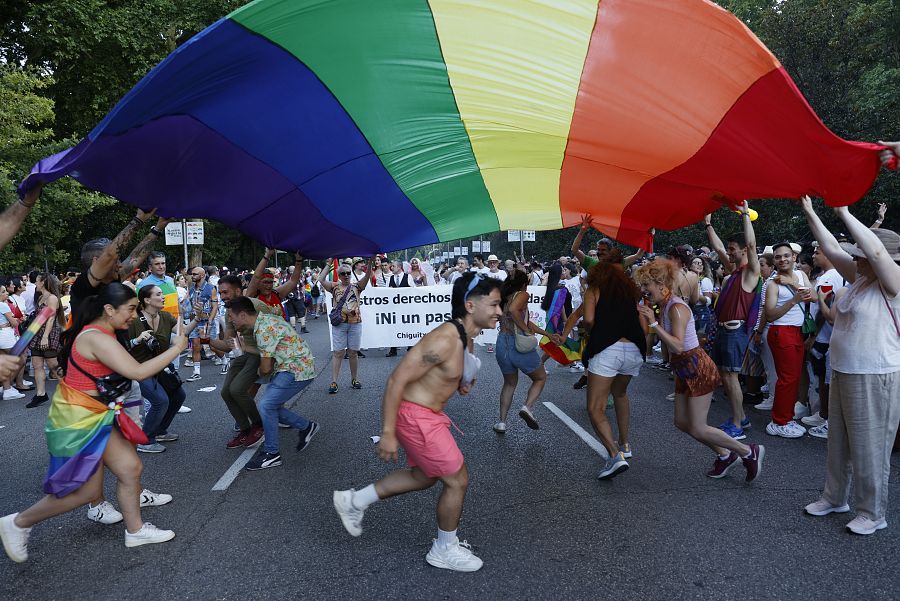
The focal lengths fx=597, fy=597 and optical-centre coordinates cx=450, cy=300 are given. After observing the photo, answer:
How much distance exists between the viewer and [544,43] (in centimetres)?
323

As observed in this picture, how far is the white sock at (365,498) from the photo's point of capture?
3549 mm

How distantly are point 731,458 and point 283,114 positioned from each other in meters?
4.18

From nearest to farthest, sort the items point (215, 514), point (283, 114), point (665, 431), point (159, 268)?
point (283, 114)
point (215, 514)
point (665, 431)
point (159, 268)

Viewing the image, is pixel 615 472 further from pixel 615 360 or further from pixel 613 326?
pixel 613 326

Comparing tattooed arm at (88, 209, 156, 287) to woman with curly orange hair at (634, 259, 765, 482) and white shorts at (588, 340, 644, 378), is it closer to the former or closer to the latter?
white shorts at (588, 340, 644, 378)

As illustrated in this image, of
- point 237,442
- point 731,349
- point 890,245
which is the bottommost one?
point 237,442

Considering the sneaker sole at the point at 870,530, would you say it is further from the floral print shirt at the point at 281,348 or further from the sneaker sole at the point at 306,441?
the sneaker sole at the point at 306,441

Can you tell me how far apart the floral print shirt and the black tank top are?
2.52 m

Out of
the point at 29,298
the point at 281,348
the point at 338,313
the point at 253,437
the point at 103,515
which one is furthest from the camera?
the point at 29,298

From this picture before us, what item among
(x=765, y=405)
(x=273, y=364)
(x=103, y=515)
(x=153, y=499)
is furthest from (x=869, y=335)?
(x=103, y=515)

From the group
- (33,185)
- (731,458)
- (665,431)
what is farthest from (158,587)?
(665,431)

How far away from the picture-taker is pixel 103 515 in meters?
4.22

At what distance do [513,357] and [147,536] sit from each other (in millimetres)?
3647

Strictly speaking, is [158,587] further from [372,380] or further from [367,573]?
[372,380]
